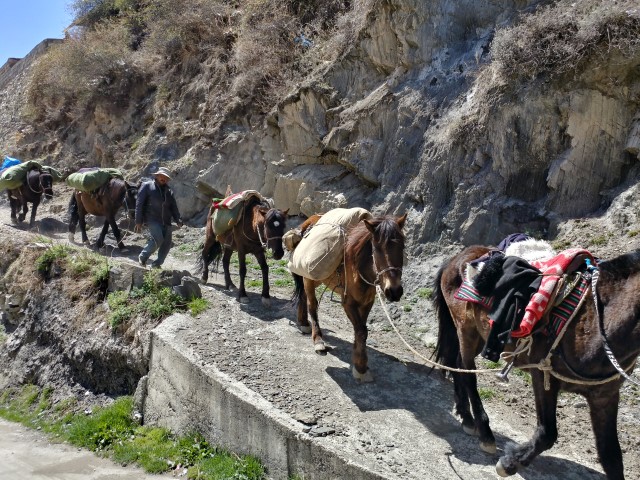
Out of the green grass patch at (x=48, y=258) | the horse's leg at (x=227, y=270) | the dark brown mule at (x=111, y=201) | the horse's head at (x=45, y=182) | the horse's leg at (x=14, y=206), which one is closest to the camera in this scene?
the horse's leg at (x=227, y=270)

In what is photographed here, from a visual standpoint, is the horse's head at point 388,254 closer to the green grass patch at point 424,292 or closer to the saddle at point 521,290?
the saddle at point 521,290

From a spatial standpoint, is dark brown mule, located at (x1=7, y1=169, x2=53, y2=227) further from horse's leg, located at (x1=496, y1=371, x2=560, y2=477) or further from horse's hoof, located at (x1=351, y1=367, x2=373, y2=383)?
horse's leg, located at (x1=496, y1=371, x2=560, y2=477)

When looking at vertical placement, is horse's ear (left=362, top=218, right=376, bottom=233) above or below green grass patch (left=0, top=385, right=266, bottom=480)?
above

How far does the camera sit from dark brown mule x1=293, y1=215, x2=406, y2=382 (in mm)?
6062

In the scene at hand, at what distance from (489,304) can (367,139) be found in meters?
7.52

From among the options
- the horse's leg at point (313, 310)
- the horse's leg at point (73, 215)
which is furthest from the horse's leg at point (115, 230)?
the horse's leg at point (313, 310)

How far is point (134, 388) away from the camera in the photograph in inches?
346

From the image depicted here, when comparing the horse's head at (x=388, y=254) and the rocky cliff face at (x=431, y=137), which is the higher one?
the rocky cliff face at (x=431, y=137)

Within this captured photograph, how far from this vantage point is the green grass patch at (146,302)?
886 cm

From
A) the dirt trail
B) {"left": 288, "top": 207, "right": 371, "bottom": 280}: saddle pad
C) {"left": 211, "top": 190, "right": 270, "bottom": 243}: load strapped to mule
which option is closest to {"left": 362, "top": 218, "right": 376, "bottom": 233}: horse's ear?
{"left": 288, "top": 207, "right": 371, "bottom": 280}: saddle pad

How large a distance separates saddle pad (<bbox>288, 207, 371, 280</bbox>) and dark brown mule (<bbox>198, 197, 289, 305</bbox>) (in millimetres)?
1903

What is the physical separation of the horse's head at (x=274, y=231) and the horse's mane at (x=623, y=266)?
543cm

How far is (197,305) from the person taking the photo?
8.89m

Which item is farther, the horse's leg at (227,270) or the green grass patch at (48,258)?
the green grass patch at (48,258)
